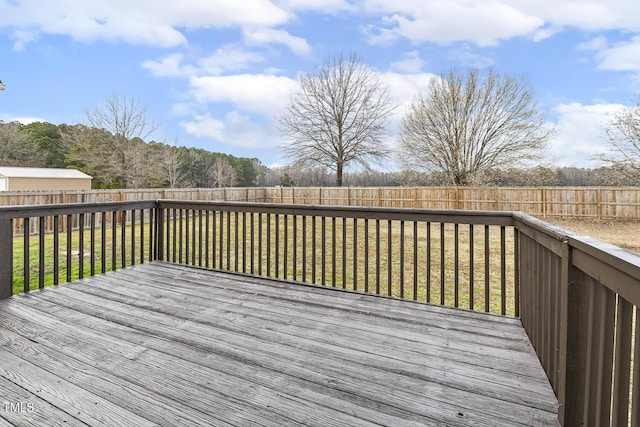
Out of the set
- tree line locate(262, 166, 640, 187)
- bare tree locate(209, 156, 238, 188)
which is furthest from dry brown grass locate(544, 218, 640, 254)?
bare tree locate(209, 156, 238, 188)

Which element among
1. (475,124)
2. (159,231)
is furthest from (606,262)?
(475,124)

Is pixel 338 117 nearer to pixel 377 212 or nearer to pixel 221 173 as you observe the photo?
pixel 221 173

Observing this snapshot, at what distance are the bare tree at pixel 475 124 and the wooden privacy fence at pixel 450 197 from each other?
1.81 meters

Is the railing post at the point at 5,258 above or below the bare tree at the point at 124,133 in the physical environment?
below

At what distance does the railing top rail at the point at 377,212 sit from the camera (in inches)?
106

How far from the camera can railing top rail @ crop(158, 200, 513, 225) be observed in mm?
2701

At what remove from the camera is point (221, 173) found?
91.8 ft

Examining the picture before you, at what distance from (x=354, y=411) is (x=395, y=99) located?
677 inches

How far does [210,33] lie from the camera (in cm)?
1176

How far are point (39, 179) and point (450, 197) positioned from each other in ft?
66.8

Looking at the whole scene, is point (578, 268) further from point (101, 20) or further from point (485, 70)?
point (485, 70)

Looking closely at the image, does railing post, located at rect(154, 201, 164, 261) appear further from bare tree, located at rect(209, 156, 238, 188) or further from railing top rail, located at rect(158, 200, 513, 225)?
bare tree, located at rect(209, 156, 238, 188)

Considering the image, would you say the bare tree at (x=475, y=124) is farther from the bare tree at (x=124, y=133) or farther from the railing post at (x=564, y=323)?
the railing post at (x=564, y=323)

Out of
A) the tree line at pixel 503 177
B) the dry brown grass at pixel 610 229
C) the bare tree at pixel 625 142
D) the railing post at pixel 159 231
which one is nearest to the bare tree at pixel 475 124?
the tree line at pixel 503 177
